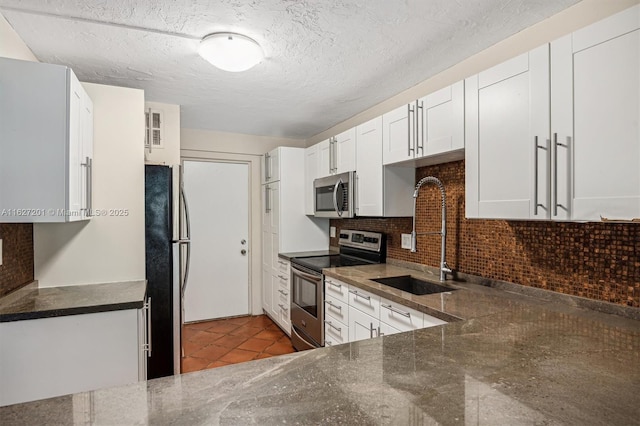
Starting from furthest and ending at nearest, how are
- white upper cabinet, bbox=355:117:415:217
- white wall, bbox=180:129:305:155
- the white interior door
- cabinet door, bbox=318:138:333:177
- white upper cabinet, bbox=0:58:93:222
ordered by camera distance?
the white interior door, white wall, bbox=180:129:305:155, cabinet door, bbox=318:138:333:177, white upper cabinet, bbox=355:117:415:217, white upper cabinet, bbox=0:58:93:222

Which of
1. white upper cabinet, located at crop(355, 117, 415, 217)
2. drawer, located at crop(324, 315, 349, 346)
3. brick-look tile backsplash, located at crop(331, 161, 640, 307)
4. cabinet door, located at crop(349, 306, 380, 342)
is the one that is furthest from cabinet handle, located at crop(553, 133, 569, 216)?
drawer, located at crop(324, 315, 349, 346)

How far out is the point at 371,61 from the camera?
7.66 feet

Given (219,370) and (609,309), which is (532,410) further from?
(609,309)

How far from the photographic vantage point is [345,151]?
3.16m

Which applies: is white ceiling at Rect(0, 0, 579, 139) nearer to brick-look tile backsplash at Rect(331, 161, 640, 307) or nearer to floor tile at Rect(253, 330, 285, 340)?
brick-look tile backsplash at Rect(331, 161, 640, 307)

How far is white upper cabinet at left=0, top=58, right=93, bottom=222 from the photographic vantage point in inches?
63.9

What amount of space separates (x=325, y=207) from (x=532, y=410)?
2.78 m

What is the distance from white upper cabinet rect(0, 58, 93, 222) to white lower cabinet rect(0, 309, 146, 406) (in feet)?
1.83

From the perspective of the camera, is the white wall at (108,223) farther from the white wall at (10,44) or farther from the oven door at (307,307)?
the oven door at (307,307)

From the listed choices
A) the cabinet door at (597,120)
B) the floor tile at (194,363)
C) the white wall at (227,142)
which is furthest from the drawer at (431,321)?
the white wall at (227,142)

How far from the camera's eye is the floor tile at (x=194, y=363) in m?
3.01

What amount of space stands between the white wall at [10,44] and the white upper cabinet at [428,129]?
7.34 feet

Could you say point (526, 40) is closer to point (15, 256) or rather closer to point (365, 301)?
point (365, 301)

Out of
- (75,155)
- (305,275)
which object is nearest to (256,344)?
(305,275)
